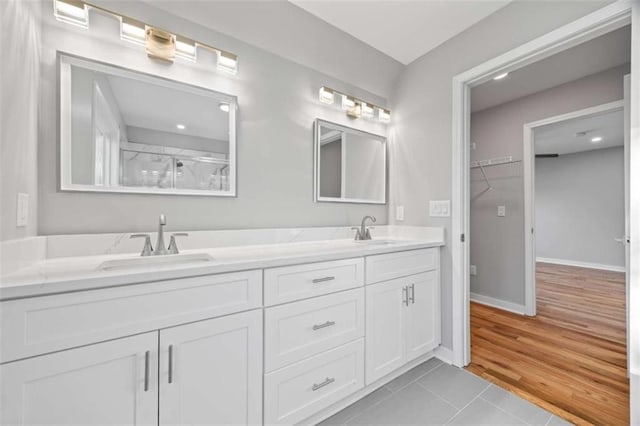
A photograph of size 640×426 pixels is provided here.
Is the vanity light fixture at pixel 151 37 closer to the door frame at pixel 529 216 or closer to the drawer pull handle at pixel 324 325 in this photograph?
the drawer pull handle at pixel 324 325

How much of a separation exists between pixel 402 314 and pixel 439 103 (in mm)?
1622

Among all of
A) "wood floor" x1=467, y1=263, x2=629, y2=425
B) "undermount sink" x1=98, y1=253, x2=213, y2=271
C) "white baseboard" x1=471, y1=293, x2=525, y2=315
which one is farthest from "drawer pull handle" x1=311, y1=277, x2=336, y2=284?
"white baseboard" x1=471, y1=293, x2=525, y2=315

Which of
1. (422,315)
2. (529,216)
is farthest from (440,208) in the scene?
(529,216)

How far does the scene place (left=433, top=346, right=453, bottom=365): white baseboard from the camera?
6.23 feet

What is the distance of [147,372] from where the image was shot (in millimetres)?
884

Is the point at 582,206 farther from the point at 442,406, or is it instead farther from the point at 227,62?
the point at 227,62

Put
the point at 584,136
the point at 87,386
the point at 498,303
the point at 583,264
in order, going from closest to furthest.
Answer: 1. the point at 87,386
2. the point at 498,303
3. the point at 584,136
4. the point at 583,264

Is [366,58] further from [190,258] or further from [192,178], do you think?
[190,258]

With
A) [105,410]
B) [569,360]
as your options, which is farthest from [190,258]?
[569,360]

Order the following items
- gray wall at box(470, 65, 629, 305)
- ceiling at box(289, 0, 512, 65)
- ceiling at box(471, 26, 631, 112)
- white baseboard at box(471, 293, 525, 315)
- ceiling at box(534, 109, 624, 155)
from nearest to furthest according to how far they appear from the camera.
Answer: ceiling at box(289, 0, 512, 65)
ceiling at box(471, 26, 631, 112)
gray wall at box(470, 65, 629, 305)
white baseboard at box(471, 293, 525, 315)
ceiling at box(534, 109, 624, 155)

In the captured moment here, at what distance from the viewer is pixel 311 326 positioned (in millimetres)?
1275

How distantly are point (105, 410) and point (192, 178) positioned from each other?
42.5 inches

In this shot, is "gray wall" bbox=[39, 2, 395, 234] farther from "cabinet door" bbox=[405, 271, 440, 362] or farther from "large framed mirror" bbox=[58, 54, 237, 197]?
"cabinet door" bbox=[405, 271, 440, 362]

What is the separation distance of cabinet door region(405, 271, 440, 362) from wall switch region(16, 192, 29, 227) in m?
1.92
